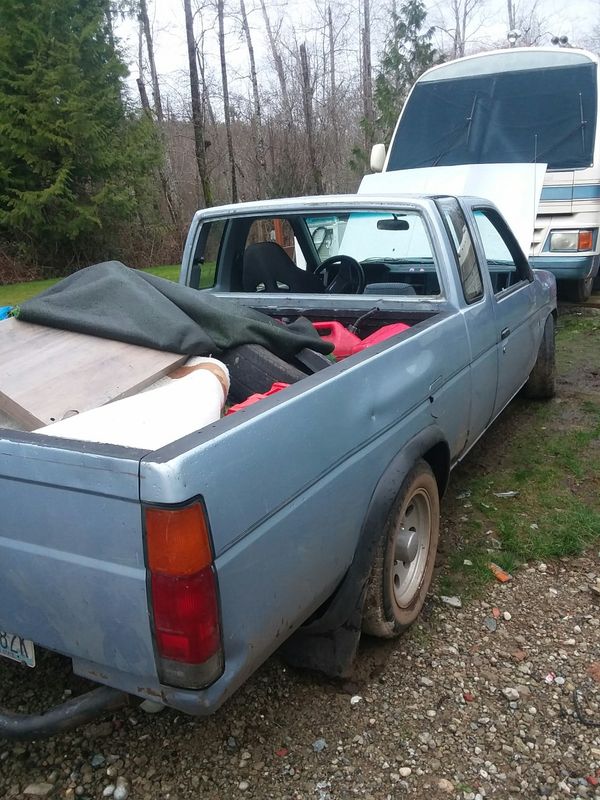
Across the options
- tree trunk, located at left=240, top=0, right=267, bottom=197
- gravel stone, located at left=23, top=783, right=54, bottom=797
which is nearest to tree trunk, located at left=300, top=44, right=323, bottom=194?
tree trunk, located at left=240, top=0, right=267, bottom=197

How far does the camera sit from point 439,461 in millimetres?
3107

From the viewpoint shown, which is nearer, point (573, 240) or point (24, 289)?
point (573, 240)

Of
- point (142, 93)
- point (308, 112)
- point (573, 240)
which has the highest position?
point (142, 93)

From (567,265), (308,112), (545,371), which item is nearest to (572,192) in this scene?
(567,265)

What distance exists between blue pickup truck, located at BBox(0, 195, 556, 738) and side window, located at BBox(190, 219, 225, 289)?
1.61m

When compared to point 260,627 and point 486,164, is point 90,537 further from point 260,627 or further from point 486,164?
point 486,164

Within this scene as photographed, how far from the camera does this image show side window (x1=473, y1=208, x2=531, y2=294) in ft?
15.0

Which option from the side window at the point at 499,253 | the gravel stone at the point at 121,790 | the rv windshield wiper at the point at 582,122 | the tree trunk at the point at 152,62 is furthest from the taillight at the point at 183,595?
the tree trunk at the point at 152,62

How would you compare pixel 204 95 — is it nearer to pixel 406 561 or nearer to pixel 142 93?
pixel 142 93

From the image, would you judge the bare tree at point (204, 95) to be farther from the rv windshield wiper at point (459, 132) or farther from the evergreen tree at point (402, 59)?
the rv windshield wiper at point (459, 132)

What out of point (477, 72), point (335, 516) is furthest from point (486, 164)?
point (335, 516)

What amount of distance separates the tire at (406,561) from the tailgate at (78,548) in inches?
40.0

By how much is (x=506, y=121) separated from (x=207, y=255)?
209 inches

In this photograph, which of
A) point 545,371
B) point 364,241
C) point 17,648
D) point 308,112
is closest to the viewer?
point 17,648
